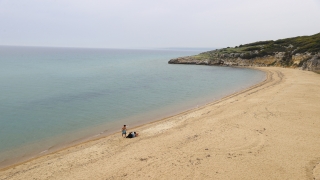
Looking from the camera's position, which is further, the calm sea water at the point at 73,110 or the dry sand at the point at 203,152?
the calm sea water at the point at 73,110

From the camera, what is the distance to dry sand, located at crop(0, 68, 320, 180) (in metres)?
11.5

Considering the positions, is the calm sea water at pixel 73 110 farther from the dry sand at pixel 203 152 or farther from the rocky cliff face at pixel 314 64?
the rocky cliff face at pixel 314 64

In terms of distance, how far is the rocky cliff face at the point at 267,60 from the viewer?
5722cm

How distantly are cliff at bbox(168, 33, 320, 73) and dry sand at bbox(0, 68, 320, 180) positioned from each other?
152 ft

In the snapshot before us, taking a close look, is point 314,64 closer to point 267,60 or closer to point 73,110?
point 267,60

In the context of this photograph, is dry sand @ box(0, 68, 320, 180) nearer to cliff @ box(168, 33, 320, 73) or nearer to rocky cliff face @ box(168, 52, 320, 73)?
rocky cliff face @ box(168, 52, 320, 73)

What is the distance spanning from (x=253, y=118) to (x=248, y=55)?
66789mm

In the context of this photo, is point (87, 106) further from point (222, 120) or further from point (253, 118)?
point (253, 118)

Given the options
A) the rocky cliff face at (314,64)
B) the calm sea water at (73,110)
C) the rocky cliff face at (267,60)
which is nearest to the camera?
the calm sea water at (73,110)

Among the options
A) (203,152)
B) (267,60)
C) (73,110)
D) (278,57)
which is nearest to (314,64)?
(278,57)

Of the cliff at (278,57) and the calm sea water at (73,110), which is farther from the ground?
the cliff at (278,57)

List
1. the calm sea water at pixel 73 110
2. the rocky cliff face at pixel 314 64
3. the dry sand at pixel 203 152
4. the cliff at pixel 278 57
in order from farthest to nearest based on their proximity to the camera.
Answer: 1. the cliff at pixel 278 57
2. the rocky cliff face at pixel 314 64
3. the calm sea water at pixel 73 110
4. the dry sand at pixel 203 152

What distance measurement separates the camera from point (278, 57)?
7212cm

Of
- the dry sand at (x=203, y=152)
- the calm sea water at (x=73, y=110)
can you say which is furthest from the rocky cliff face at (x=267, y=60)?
the dry sand at (x=203, y=152)
